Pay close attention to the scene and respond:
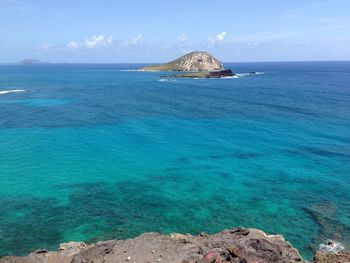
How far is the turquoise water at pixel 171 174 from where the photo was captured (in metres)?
41.0

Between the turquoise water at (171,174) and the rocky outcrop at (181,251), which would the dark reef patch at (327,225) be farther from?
the rocky outcrop at (181,251)

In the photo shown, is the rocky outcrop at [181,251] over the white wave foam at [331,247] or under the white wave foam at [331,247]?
over

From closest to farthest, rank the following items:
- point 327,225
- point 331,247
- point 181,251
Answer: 1. point 181,251
2. point 331,247
3. point 327,225

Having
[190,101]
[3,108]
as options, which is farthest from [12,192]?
[190,101]

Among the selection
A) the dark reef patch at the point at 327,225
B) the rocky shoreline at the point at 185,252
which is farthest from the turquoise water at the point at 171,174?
the rocky shoreline at the point at 185,252

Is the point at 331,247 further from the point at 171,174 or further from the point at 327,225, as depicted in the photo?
the point at 171,174

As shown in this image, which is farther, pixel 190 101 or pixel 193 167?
pixel 190 101

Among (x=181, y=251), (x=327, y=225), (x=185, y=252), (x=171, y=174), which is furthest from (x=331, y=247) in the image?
(x=171, y=174)

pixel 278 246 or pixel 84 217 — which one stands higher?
pixel 278 246

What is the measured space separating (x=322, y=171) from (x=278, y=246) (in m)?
29.9

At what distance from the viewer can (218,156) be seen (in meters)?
64.6

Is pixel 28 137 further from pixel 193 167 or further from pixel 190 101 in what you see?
pixel 190 101

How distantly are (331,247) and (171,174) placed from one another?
26.1 meters

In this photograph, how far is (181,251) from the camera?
30.9m
